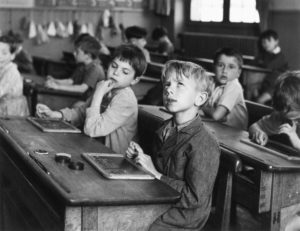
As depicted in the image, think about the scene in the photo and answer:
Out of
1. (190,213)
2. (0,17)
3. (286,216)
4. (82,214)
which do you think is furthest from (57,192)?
(0,17)

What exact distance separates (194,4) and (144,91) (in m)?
5.80

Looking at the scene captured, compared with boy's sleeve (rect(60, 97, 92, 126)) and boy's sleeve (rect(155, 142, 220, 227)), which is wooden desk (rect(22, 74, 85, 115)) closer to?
boy's sleeve (rect(60, 97, 92, 126))

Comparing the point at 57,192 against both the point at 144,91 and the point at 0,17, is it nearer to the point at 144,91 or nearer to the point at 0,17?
the point at 144,91

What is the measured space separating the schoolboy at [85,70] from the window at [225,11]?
15.4ft

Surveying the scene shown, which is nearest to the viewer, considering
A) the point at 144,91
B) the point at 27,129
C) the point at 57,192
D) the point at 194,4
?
the point at 57,192

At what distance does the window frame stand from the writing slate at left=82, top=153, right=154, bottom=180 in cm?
805

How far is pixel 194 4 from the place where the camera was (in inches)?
473

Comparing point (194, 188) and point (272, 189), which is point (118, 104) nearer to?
point (272, 189)

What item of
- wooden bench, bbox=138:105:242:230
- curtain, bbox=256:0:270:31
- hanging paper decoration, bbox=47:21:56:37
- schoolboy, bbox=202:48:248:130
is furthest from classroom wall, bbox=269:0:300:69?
wooden bench, bbox=138:105:242:230

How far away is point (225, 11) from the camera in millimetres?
11023

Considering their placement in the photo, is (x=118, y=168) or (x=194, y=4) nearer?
(x=118, y=168)

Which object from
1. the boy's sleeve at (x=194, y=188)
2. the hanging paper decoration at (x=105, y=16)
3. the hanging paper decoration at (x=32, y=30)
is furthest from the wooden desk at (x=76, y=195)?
the hanging paper decoration at (x=105, y=16)

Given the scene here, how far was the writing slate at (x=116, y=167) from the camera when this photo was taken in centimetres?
243

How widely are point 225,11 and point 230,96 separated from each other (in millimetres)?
6803
